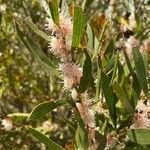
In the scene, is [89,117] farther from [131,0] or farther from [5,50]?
[131,0]

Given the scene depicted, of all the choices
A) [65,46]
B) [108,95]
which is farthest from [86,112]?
[65,46]

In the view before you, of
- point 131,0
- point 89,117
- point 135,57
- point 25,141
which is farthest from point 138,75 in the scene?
point 131,0

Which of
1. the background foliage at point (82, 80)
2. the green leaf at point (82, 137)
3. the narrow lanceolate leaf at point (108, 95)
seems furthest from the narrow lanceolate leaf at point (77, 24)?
the green leaf at point (82, 137)

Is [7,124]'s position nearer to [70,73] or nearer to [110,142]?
[110,142]

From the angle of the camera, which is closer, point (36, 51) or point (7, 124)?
point (36, 51)

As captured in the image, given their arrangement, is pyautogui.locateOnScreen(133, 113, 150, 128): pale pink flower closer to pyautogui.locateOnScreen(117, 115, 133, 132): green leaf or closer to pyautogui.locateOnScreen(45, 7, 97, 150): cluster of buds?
pyautogui.locateOnScreen(117, 115, 133, 132): green leaf

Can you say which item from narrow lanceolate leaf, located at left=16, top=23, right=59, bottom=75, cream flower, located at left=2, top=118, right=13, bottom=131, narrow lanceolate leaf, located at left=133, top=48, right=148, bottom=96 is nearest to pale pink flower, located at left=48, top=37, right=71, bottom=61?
narrow lanceolate leaf, located at left=16, top=23, right=59, bottom=75
